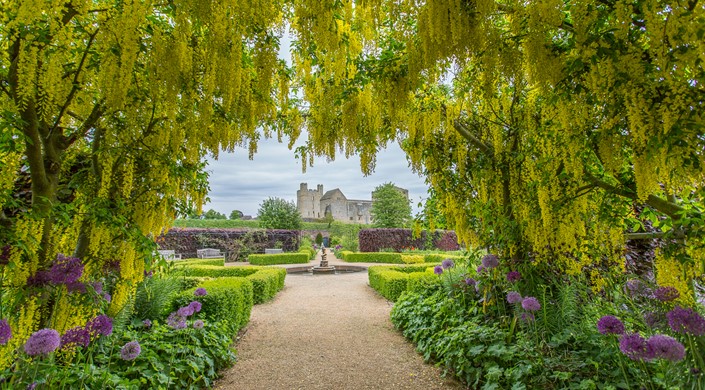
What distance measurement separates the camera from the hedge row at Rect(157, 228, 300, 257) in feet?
58.8

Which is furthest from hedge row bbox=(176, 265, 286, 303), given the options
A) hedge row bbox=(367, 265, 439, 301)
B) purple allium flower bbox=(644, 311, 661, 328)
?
purple allium flower bbox=(644, 311, 661, 328)

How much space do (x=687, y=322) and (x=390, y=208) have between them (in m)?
20.8

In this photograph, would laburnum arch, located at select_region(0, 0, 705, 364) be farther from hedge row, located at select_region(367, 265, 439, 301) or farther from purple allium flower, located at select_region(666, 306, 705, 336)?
hedge row, located at select_region(367, 265, 439, 301)

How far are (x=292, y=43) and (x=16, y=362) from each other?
3.16 metres

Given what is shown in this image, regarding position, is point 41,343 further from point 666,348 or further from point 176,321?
point 666,348

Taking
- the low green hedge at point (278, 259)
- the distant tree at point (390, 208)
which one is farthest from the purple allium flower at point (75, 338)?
the distant tree at point (390, 208)

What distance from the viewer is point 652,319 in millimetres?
2398

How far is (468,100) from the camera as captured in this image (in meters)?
4.16

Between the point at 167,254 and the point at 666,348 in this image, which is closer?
the point at 666,348

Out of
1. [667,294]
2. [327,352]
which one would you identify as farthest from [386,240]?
[667,294]

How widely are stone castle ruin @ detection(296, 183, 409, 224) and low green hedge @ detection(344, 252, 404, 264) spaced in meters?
22.3

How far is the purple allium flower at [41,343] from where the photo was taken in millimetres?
1849

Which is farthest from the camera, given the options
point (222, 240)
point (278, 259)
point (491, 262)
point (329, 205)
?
point (329, 205)

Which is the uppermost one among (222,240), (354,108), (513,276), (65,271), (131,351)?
(354,108)
